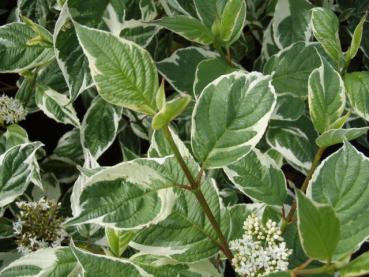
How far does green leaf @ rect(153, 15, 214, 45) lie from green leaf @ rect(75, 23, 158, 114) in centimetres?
27

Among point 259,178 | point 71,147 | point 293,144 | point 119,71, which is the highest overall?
point 119,71

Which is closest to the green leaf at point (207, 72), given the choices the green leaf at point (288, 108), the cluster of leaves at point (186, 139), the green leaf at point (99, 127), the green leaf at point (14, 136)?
the cluster of leaves at point (186, 139)

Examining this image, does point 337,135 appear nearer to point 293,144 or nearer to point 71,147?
→ point 293,144

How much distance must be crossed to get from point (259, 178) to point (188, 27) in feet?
0.86

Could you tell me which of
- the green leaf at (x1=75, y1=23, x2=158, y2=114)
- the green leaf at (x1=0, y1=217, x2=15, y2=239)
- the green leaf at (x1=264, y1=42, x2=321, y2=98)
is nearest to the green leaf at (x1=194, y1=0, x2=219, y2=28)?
the green leaf at (x1=264, y1=42, x2=321, y2=98)

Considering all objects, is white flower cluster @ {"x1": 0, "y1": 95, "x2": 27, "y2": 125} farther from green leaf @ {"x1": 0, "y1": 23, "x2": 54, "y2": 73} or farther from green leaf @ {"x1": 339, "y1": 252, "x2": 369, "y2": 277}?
green leaf @ {"x1": 339, "y1": 252, "x2": 369, "y2": 277}

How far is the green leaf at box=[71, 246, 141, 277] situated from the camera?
64cm

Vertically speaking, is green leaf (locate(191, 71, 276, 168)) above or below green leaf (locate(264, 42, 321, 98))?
above

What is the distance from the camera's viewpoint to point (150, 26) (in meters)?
1.01

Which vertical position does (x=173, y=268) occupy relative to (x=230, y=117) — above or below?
below

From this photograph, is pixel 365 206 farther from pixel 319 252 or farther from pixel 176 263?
pixel 176 263

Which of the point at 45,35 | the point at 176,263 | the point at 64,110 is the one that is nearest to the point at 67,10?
the point at 45,35

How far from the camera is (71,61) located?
0.90 metres

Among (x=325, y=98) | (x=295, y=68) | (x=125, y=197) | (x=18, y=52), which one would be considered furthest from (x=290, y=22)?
(x=125, y=197)
